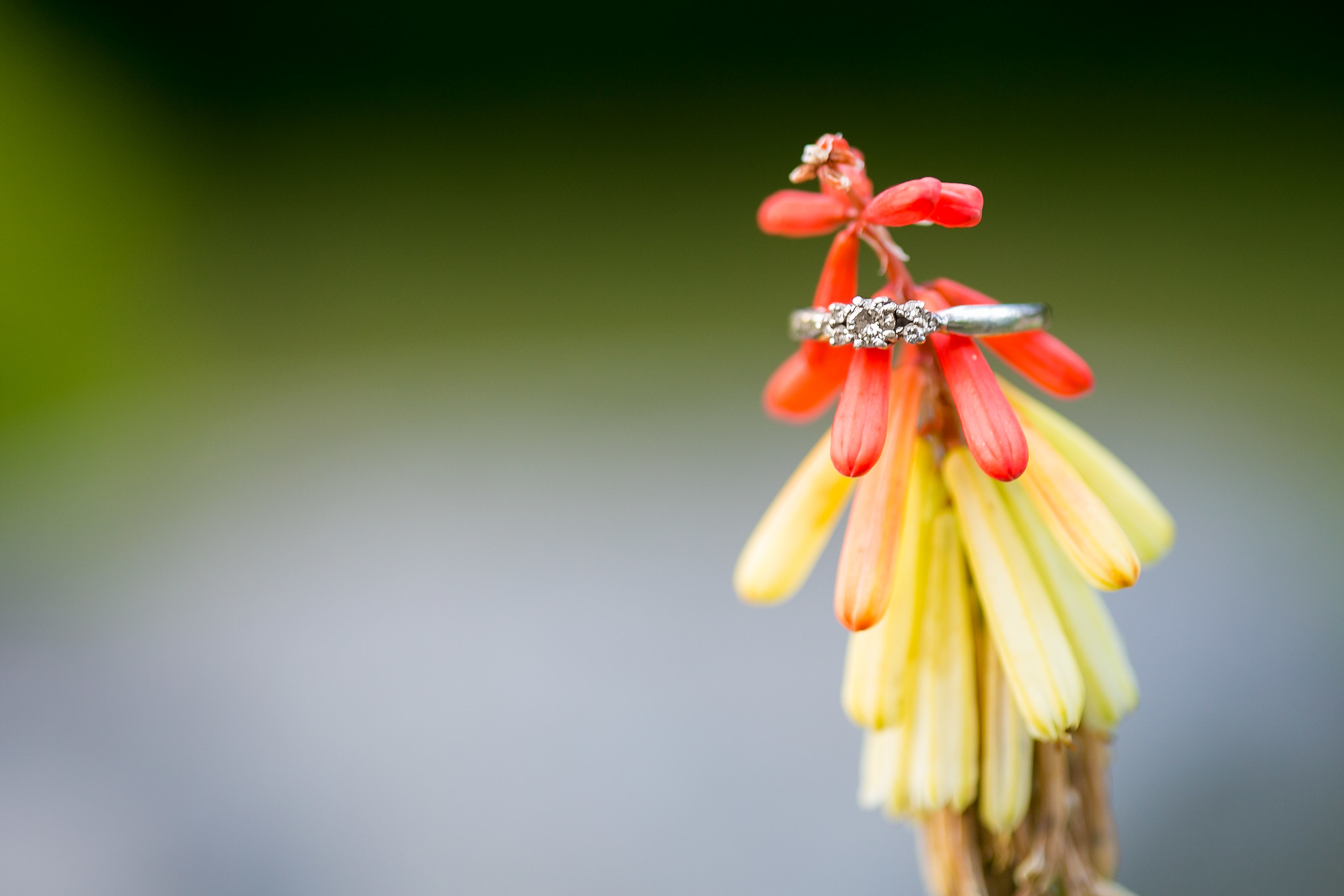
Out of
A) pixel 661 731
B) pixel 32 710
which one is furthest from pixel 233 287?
Answer: pixel 661 731

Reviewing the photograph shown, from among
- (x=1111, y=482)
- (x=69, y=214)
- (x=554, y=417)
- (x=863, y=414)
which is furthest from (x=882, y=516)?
(x=69, y=214)

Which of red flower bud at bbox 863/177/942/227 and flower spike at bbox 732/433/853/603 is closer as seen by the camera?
red flower bud at bbox 863/177/942/227

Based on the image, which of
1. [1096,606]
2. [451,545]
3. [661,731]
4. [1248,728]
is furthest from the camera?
[451,545]

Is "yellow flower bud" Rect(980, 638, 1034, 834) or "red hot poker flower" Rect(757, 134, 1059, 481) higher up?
"red hot poker flower" Rect(757, 134, 1059, 481)

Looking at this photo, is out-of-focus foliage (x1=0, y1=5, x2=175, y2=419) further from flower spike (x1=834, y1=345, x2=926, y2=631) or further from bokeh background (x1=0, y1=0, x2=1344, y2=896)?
flower spike (x1=834, y1=345, x2=926, y2=631)

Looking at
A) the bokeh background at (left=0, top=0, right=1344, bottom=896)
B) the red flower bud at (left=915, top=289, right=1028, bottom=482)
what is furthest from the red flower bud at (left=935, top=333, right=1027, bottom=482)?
the bokeh background at (left=0, top=0, right=1344, bottom=896)

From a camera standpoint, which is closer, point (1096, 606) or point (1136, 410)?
point (1096, 606)

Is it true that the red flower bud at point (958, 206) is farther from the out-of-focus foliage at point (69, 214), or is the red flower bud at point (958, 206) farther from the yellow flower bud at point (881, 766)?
the out-of-focus foliage at point (69, 214)

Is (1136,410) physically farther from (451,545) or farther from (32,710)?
(32,710)
